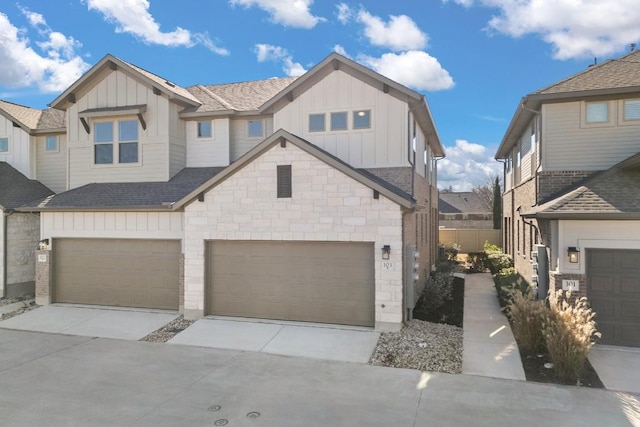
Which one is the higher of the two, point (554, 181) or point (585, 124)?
point (585, 124)

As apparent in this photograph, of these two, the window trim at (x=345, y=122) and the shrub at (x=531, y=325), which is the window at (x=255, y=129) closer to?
the window trim at (x=345, y=122)

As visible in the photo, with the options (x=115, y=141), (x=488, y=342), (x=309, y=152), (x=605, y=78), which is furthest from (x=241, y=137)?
(x=605, y=78)

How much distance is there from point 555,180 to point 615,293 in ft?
11.3

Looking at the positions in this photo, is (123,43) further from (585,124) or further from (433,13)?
(585,124)

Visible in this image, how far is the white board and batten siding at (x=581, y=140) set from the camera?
10719 mm

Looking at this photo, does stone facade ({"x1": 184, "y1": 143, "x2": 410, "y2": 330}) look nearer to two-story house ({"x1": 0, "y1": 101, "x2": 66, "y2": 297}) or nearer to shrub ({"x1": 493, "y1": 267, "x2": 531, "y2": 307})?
shrub ({"x1": 493, "y1": 267, "x2": 531, "y2": 307})

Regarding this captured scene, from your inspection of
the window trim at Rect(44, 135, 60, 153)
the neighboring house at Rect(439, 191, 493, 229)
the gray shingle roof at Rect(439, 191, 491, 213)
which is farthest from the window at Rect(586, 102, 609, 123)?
the gray shingle roof at Rect(439, 191, 491, 213)

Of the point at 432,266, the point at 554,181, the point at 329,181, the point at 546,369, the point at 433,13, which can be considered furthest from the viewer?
the point at 432,266

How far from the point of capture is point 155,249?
12.5 meters

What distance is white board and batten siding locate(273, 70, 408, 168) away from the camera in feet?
40.3

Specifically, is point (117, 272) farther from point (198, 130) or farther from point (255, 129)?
point (255, 129)

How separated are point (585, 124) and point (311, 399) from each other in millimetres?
9887

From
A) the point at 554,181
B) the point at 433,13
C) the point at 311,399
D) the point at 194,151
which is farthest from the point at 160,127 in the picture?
the point at 554,181

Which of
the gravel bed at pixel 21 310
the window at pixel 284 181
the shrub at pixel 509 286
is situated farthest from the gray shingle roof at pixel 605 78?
the gravel bed at pixel 21 310
